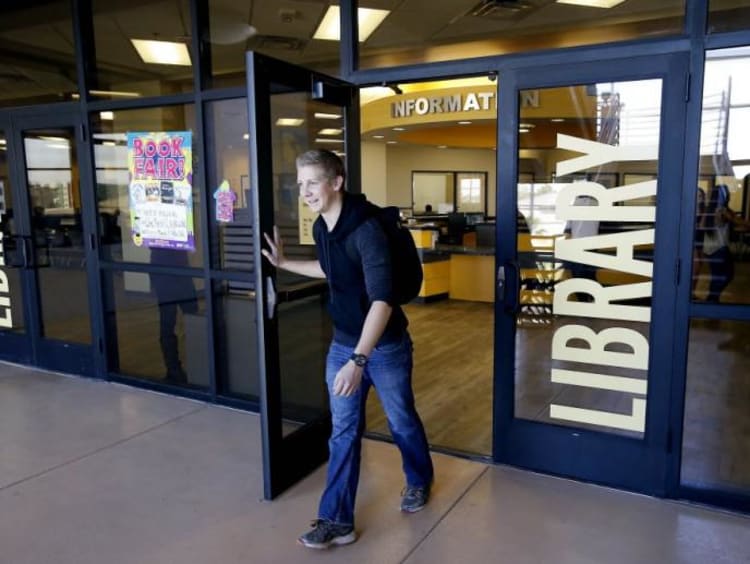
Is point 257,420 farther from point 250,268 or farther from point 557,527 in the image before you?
point 557,527

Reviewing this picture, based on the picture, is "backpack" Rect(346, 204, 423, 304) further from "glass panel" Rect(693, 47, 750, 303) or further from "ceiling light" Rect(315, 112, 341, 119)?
"glass panel" Rect(693, 47, 750, 303)

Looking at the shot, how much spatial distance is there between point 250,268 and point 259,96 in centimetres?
158

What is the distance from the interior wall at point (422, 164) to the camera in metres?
14.7

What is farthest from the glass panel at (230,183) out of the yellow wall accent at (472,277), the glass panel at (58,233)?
the yellow wall accent at (472,277)

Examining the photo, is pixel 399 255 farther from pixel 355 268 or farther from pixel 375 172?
pixel 375 172

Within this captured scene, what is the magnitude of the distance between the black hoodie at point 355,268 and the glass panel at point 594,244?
37.4 inches

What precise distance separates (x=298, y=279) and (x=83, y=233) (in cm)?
240

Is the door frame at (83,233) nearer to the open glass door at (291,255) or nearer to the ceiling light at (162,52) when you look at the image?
the ceiling light at (162,52)

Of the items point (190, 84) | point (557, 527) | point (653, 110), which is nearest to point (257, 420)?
point (557, 527)

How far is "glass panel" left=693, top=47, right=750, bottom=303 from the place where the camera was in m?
2.69

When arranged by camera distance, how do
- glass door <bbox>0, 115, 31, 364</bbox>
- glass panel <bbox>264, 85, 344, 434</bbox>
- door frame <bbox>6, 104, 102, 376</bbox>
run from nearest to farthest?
glass panel <bbox>264, 85, 344, 434</bbox> → door frame <bbox>6, 104, 102, 376</bbox> → glass door <bbox>0, 115, 31, 364</bbox>

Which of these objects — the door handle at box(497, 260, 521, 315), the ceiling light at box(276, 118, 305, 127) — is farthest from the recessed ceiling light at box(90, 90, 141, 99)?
the door handle at box(497, 260, 521, 315)

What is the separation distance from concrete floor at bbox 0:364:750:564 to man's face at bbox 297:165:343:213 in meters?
1.41

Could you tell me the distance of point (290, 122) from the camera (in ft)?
10.5
